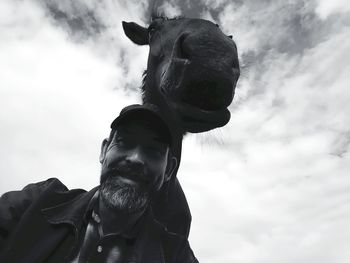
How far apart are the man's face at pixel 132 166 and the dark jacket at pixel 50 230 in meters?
0.23

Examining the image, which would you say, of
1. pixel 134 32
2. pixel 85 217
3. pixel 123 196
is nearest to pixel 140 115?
pixel 123 196

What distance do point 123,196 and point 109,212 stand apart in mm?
136

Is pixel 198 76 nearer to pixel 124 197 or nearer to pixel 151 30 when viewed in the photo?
pixel 124 197

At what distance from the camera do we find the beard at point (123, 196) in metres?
2.55

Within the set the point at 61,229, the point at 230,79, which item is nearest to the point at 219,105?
the point at 230,79

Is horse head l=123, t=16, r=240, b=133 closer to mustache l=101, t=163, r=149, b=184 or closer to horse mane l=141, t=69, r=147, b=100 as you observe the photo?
horse mane l=141, t=69, r=147, b=100

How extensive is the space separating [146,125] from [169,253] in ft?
2.64

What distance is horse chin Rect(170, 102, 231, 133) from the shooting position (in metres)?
2.94

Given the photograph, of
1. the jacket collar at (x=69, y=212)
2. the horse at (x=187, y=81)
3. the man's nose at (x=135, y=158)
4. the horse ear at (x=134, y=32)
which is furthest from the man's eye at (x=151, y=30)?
the jacket collar at (x=69, y=212)

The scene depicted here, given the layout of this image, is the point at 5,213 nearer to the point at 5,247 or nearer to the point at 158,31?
the point at 5,247

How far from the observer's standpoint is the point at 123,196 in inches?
101

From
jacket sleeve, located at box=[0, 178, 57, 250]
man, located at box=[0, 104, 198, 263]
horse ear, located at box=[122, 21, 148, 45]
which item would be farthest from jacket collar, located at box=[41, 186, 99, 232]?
horse ear, located at box=[122, 21, 148, 45]

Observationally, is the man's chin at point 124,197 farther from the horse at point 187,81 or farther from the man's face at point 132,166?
the horse at point 187,81

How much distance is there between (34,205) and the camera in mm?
2604
